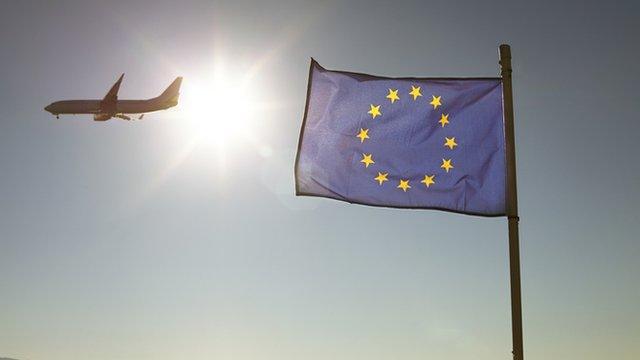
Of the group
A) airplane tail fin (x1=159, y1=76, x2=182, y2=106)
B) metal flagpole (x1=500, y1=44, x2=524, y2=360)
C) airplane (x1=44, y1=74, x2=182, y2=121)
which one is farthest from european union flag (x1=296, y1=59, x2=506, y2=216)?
airplane tail fin (x1=159, y1=76, x2=182, y2=106)

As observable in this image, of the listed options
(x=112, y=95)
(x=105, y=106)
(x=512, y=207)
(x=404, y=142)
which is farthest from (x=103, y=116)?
(x=512, y=207)

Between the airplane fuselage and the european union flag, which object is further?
the airplane fuselage

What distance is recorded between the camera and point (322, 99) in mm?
13117

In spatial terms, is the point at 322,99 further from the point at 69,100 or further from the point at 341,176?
the point at 69,100

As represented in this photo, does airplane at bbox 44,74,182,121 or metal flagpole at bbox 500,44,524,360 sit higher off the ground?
airplane at bbox 44,74,182,121

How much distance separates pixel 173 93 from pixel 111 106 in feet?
48.8

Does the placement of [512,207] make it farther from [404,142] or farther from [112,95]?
[112,95]

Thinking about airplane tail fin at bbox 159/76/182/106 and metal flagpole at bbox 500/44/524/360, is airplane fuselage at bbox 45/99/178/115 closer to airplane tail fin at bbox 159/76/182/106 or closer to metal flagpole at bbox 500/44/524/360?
airplane tail fin at bbox 159/76/182/106

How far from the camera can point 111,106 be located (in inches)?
4267

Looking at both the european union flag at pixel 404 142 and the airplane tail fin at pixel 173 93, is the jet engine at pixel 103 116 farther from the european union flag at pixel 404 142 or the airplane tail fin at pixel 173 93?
the european union flag at pixel 404 142

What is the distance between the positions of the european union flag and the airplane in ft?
332

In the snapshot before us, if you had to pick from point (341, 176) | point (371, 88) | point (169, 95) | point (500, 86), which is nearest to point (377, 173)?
point (341, 176)

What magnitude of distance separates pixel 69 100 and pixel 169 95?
17343 millimetres

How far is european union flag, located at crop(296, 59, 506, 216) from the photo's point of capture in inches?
476
